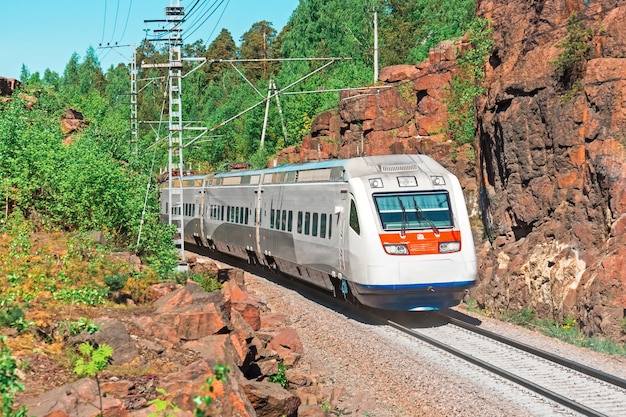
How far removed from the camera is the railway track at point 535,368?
480 inches

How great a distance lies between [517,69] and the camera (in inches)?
1087

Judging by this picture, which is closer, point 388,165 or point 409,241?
point 409,241

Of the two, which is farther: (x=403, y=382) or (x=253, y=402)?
(x=403, y=382)

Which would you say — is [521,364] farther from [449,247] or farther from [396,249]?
[396,249]

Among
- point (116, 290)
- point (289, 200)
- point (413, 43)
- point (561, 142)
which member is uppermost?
point (413, 43)

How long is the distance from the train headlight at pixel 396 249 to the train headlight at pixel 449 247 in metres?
0.76

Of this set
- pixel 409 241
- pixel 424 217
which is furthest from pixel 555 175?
pixel 409 241

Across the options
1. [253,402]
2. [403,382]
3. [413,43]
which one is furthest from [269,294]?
[413,43]

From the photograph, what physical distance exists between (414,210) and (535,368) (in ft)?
16.8

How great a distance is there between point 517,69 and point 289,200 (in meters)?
9.11

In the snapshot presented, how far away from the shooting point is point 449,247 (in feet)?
59.1

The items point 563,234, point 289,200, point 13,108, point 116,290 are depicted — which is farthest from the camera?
point 13,108

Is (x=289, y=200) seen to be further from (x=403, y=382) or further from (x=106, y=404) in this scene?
(x=106, y=404)

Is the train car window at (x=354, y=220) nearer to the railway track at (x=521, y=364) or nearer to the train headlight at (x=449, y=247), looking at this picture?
the train headlight at (x=449, y=247)
